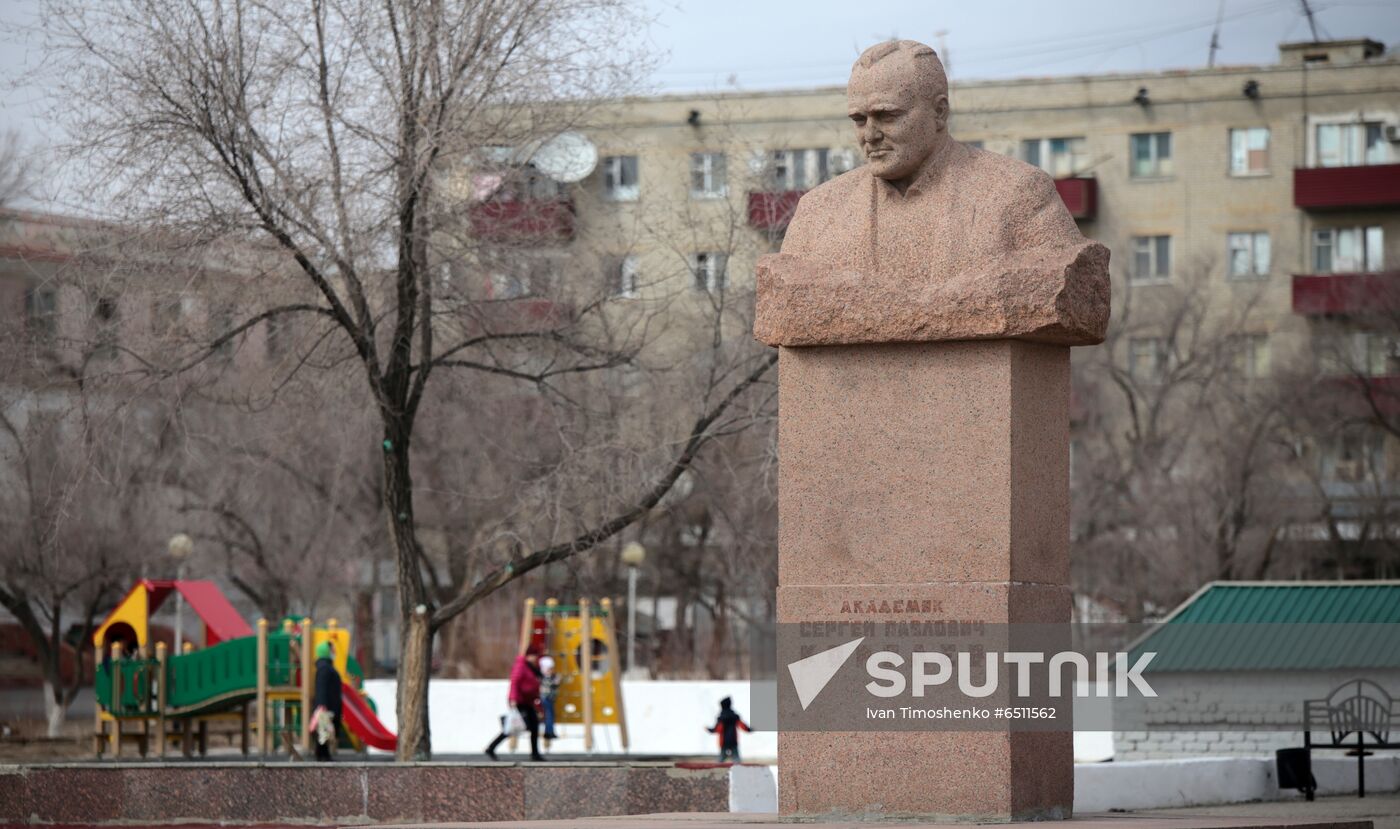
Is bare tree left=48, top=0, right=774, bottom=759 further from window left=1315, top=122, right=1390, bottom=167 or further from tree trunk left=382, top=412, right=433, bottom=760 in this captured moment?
window left=1315, top=122, right=1390, bottom=167

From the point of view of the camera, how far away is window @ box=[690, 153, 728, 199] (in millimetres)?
21812

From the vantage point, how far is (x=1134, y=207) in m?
50.1

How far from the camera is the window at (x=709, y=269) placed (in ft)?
67.2

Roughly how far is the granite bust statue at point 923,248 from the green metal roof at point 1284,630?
47.7ft

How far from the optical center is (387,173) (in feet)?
61.6

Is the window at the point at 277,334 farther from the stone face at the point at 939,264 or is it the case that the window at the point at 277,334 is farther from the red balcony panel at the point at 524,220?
the stone face at the point at 939,264

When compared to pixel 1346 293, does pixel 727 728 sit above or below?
below

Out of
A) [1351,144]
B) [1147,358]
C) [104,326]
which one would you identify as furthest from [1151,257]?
[104,326]

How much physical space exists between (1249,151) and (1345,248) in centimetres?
320

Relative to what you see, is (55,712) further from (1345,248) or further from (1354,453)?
(1345,248)

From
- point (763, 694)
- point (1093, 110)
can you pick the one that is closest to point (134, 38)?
point (763, 694)

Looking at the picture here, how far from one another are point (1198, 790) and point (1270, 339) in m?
32.2

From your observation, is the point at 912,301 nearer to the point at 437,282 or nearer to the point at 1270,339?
the point at 437,282

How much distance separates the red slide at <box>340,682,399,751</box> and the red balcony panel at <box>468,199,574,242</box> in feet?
31.0
